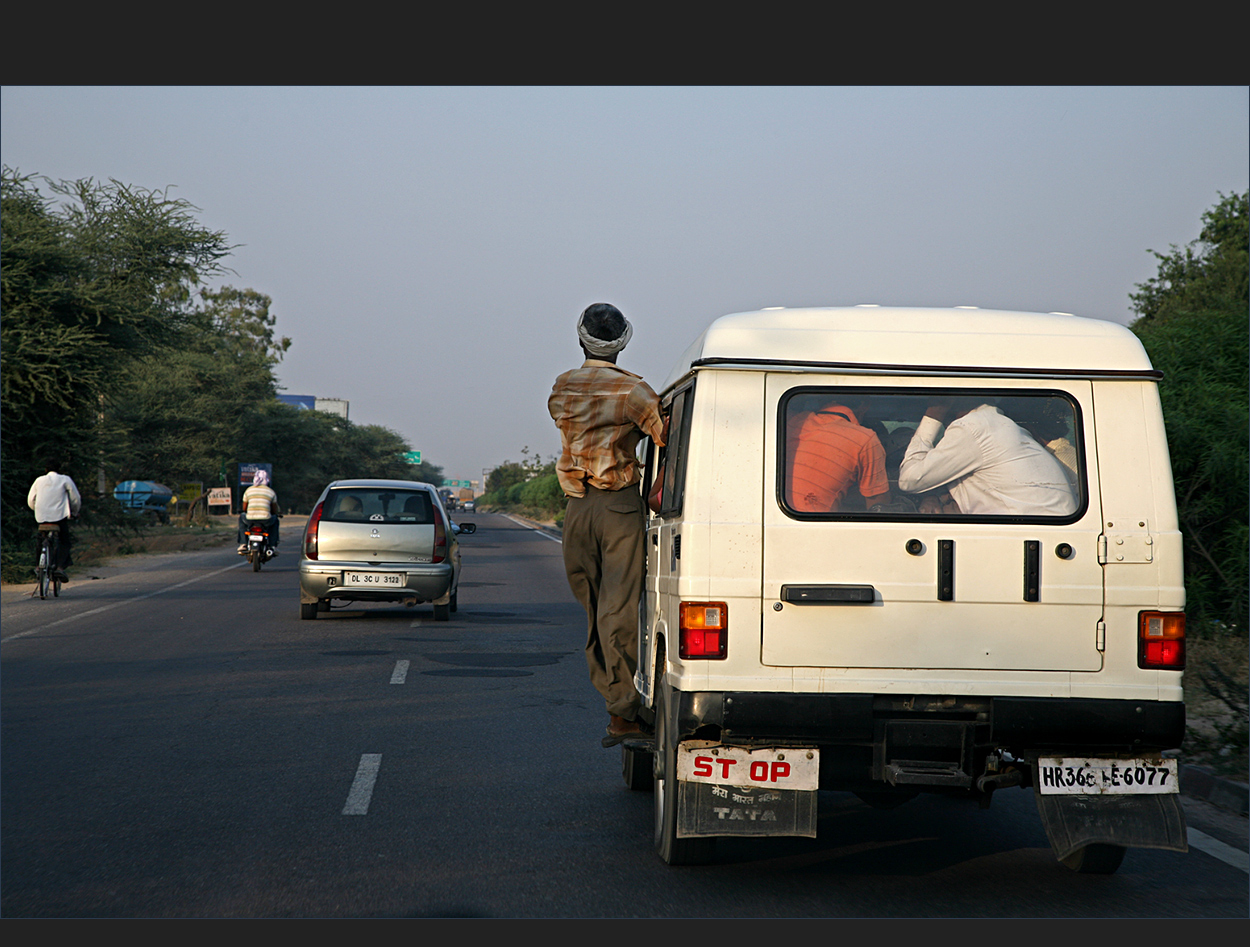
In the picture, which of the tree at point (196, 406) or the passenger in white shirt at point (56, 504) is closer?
the passenger in white shirt at point (56, 504)

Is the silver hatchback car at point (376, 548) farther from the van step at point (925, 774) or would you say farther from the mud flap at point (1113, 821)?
the mud flap at point (1113, 821)

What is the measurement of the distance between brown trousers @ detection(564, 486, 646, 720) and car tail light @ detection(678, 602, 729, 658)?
3.08ft

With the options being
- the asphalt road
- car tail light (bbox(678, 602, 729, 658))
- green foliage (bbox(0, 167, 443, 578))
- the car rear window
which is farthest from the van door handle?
green foliage (bbox(0, 167, 443, 578))

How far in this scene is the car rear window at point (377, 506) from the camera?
14953mm

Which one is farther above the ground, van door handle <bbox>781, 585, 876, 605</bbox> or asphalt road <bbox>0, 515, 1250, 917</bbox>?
van door handle <bbox>781, 585, 876, 605</bbox>

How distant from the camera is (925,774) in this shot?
478cm

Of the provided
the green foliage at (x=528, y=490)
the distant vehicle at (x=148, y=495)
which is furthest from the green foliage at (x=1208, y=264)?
the distant vehicle at (x=148, y=495)

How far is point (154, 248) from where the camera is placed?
2975cm

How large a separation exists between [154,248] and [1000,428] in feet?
92.3

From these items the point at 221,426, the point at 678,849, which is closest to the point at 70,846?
the point at 678,849

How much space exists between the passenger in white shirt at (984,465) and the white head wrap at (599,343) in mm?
1551

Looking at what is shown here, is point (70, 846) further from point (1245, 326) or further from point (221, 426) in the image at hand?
point (221, 426)

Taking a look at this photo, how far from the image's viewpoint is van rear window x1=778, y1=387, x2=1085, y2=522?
493 cm

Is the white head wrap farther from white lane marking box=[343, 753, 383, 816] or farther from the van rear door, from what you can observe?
white lane marking box=[343, 753, 383, 816]
